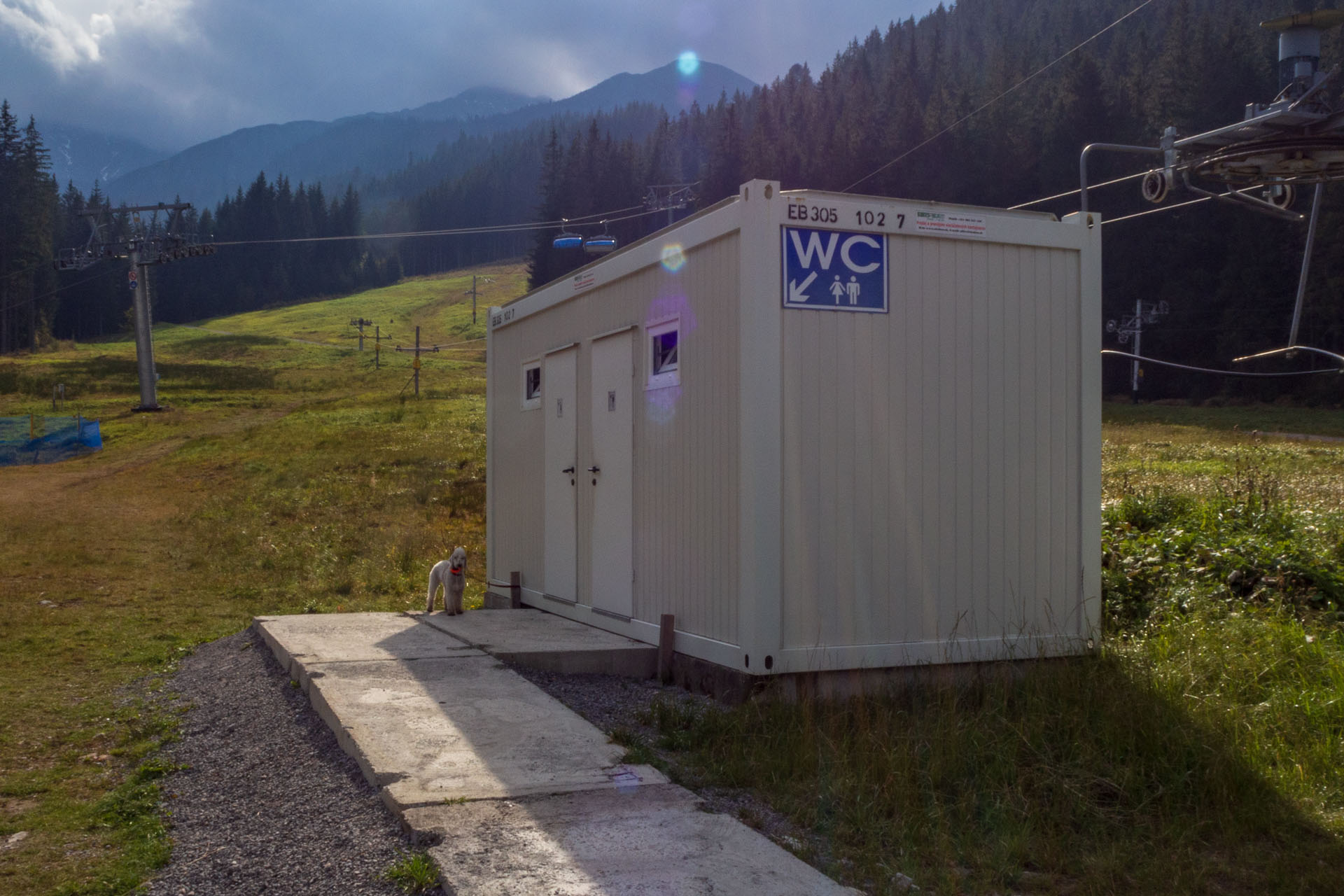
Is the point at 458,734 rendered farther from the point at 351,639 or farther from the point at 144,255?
the point at 144,255

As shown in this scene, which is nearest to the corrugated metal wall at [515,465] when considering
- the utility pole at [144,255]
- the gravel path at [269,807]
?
the gravel path at [269,807]

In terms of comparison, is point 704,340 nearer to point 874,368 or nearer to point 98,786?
point 874,368

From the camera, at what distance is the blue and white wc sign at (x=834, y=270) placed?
607 cm

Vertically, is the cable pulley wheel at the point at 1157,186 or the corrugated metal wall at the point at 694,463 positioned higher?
the cable pulley wheel at the point at 1157,186

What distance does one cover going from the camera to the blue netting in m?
30.6

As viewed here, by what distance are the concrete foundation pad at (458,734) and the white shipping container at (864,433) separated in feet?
4.02

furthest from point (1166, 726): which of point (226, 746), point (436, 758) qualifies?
point (226, 746)

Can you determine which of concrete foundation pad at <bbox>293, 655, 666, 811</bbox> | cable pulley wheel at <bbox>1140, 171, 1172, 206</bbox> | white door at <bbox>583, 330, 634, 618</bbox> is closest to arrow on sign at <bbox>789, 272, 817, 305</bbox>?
Result: white door at <bbox>583, 330, 634, 618</bbox>

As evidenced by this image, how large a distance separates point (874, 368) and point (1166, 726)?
2.51 m

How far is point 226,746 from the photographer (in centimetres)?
557

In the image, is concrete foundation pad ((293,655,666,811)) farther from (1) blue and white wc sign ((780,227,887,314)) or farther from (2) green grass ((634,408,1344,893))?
(1) blue and white wc sign ((780,227,887,314))

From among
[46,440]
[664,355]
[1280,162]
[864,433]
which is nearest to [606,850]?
[864,433]

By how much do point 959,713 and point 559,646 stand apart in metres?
2.75

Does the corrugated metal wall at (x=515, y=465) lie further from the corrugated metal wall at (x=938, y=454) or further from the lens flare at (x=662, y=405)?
the corrugated metal wall at (x=938, y=454)
